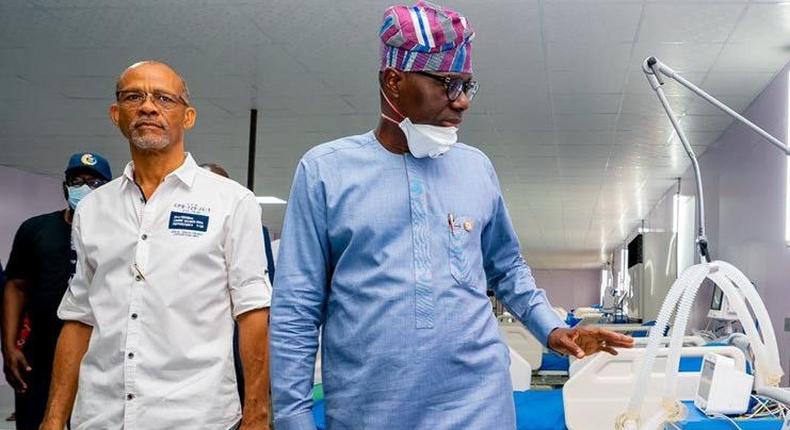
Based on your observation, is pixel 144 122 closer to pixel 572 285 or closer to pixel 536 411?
pixel 536 411

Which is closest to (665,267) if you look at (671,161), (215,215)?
(671,161)

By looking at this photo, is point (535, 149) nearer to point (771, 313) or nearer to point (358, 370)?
point (771, 313)

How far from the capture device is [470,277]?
1422 millimetres

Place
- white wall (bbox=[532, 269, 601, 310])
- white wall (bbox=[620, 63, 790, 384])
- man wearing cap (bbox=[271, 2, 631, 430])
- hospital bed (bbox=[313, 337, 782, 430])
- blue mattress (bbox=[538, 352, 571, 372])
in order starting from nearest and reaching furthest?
man wearing cap (bbox=[271, 2, 631, 430]) → hospital bed (bbox=[313, 337, 782, 430]) → white wall (bbox=[620, 63, 790, 384]) → blue mattress (bbox=[538, 352, 571, 372]) → white wall (bbox=[532, 269, 601, 310])

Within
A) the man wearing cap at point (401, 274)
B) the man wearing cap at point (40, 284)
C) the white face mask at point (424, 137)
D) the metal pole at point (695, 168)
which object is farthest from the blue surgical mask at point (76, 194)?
the metal pole at point (695, 168)

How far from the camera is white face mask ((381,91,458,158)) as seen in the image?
143 centimetres

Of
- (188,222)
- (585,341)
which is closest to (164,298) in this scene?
(188,222)

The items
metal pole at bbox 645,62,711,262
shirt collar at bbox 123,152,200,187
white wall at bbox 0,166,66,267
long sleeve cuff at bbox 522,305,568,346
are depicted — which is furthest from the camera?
white wall at bbox 0,166,66,267

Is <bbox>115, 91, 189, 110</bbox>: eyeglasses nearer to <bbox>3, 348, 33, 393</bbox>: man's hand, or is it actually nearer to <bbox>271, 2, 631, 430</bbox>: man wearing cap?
<bbox>271, 2, 631, 430</bbox>: man wearing cap

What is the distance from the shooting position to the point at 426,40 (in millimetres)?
1396

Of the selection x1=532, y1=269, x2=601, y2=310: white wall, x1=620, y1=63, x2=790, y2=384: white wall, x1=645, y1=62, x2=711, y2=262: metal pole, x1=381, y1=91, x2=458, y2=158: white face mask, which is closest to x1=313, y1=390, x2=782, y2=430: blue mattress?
x1=645, y1=62, x2=711, y2=262: metal pole

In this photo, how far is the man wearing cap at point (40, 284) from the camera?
111 inches

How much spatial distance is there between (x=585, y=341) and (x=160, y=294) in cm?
83

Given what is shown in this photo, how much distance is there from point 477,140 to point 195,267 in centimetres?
649
